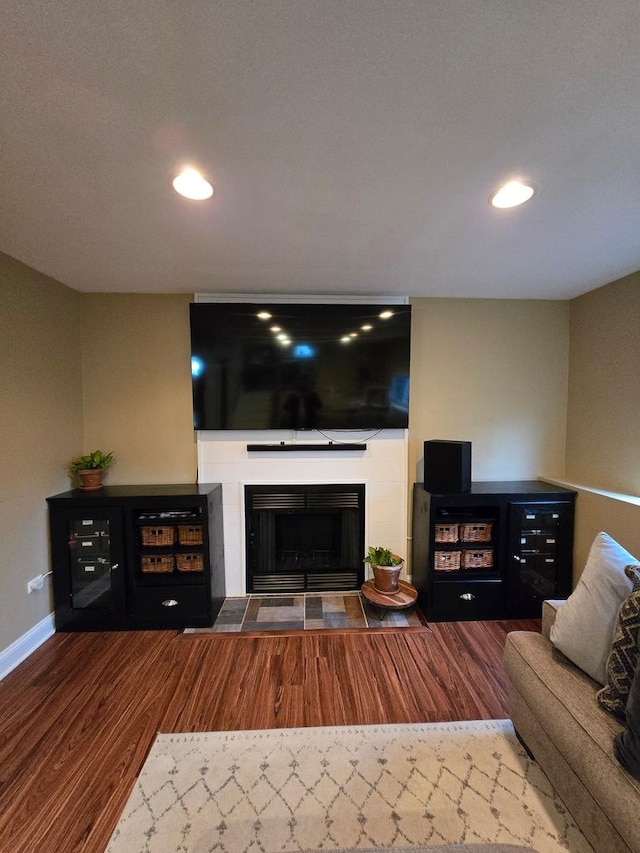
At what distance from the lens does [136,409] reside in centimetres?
266

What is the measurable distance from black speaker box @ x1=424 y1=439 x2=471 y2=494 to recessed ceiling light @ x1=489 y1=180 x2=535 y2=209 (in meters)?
1.50

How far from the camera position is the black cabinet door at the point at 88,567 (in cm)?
224

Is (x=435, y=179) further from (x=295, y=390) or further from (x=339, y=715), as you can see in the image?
(x=339, y=715)

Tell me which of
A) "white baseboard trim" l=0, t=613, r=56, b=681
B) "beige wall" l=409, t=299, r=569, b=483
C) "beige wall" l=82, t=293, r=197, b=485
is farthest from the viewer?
"beige wall" l=409, t=299, r=569, b=483

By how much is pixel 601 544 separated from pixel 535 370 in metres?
1.85

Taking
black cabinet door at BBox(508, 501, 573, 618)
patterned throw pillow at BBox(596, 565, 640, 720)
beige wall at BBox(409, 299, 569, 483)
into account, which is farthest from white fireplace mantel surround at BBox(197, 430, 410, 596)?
patterned throw pillow at BBox(596, 565, 640, 720)

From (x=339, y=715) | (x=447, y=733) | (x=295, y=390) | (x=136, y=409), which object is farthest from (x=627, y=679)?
(x=136, y=409)

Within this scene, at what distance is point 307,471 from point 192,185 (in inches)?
79.2

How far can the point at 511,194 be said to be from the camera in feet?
4.57

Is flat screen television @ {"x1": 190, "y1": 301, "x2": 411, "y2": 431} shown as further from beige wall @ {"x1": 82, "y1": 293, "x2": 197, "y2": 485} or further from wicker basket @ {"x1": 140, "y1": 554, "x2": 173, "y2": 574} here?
wicker basket @ {"x1": 140, "y1": 554, "x2": 173, "y2": 574}

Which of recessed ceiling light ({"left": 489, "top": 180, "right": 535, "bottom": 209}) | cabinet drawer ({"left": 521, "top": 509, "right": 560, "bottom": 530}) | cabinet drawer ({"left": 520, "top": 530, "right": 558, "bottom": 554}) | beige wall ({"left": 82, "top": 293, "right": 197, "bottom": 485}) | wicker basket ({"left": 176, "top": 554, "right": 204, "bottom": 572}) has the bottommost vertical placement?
wicker basket ({"left": 176, "top": 554, "right": 204, "bottom": 572})

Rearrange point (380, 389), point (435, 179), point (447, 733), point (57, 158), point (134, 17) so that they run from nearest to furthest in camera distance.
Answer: point (134, 17) → point (57, 158) → point (435, 179) → point (447, 733) → point (380, 389)

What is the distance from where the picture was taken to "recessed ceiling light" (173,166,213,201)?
4.15 ft

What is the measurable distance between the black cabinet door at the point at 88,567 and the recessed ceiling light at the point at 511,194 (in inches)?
113
